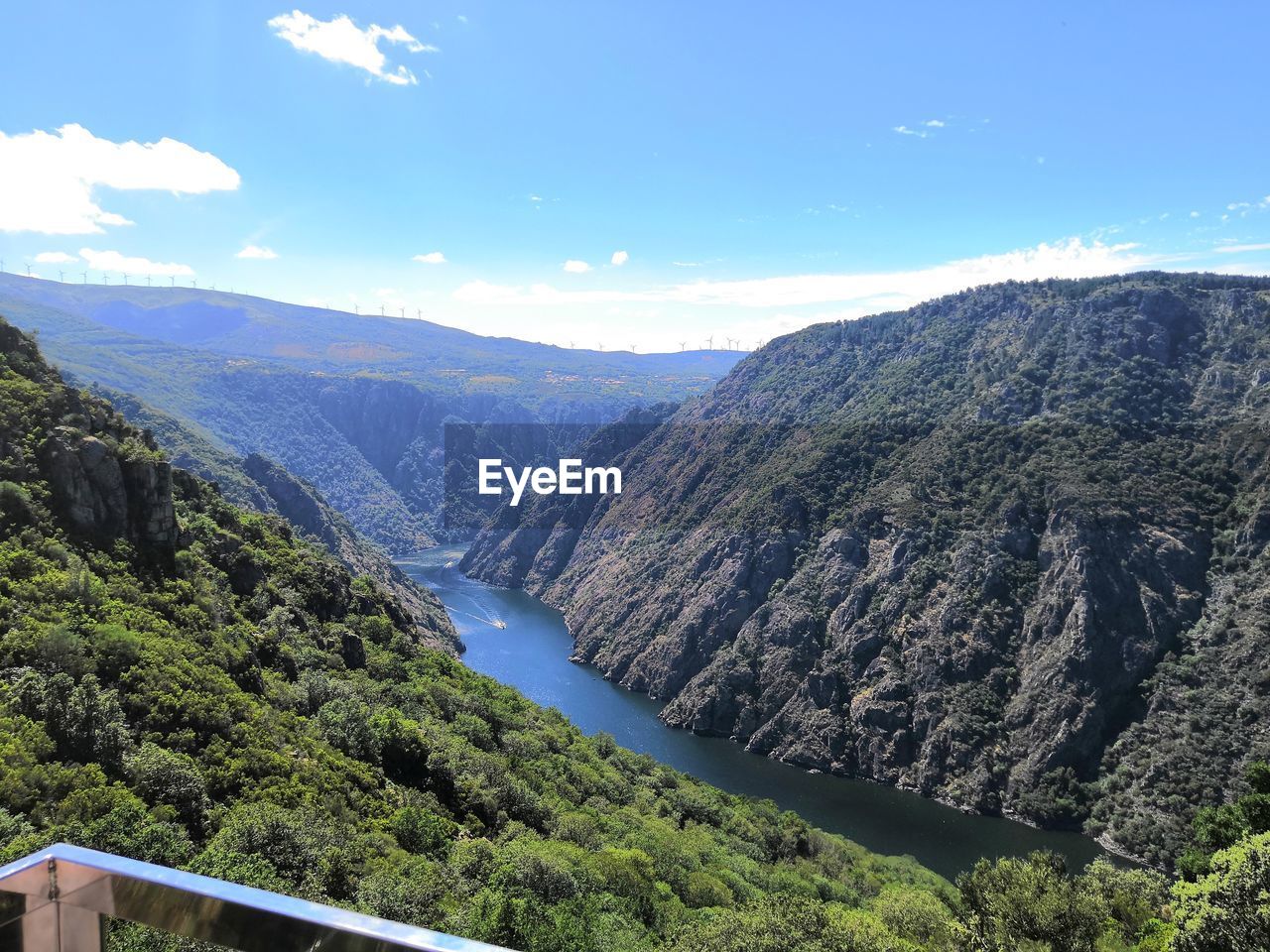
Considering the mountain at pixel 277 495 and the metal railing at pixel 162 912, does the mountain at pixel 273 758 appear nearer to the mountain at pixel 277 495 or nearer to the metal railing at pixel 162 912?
the metal railing at pixel 162 912

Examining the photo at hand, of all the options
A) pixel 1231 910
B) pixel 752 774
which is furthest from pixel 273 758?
pixel 752 774

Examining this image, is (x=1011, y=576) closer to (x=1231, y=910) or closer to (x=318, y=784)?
(x=1231, y=910)

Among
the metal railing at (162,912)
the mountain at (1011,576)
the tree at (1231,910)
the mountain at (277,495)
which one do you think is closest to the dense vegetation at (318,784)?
the tree at (1231,910)

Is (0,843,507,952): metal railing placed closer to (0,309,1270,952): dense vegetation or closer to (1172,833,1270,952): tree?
(0,309,1270,952): dense vegetation

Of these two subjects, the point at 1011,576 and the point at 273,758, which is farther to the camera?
the point at 1011,576

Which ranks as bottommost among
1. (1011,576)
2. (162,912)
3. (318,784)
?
(1011,576)

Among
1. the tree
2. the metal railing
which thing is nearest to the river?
the tree
